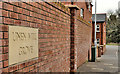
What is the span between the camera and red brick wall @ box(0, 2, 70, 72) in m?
3.29

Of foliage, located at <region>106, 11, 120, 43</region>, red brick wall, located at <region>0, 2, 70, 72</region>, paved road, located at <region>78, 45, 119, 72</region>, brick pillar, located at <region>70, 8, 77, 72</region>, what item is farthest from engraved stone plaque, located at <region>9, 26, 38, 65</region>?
foliage, located at <region>106, 11, 120, 43</region>

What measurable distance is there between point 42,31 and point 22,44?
121 cm

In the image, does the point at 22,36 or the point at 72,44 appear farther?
the point at 72,44

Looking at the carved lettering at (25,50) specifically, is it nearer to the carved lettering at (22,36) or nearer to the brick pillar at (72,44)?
the carved lettering at (22,36)

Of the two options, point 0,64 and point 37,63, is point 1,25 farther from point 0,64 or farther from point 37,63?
point 37,63

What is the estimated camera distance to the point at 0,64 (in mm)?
3139

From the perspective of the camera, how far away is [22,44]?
382cm

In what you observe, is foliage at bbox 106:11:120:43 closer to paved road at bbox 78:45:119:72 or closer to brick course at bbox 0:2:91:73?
paved road at bbox 78:45:119:72

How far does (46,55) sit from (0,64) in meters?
2.27

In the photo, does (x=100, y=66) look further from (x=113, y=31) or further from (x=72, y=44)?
(x=113, y=31)

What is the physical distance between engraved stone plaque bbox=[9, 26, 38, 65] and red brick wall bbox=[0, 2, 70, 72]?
11 cm

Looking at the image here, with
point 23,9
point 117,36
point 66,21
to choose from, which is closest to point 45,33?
point 23,9

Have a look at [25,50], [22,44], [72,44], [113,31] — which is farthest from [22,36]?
[113,31]

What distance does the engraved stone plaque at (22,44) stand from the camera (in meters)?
3.47
